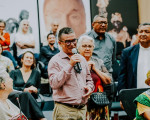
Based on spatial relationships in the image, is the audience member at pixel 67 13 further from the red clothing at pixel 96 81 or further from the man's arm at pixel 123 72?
the red clothing at pixel 96 81

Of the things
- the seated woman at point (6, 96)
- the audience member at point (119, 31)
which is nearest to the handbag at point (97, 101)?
the seated woman at point (6, 96)

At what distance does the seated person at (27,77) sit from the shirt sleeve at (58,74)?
174cm

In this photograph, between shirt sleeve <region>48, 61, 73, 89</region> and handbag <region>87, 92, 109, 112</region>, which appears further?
handbag <region>87, 92, 109, 112</region>

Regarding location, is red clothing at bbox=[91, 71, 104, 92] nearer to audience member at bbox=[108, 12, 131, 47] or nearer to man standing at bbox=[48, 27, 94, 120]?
man standing at bbox=[48, 27, 94, 120]

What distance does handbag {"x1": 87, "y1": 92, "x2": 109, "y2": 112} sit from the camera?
3277mm

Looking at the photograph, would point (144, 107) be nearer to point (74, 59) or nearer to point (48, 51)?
point (74, 59)

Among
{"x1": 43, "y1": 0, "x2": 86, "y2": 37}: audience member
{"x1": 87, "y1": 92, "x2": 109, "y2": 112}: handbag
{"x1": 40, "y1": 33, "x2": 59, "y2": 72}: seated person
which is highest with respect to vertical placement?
{"x1": 43, "y1": 0, "x2": 86, "y2": 37}: audience member

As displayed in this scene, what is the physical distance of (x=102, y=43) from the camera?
4.32 metres

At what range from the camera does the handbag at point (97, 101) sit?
3277 mm

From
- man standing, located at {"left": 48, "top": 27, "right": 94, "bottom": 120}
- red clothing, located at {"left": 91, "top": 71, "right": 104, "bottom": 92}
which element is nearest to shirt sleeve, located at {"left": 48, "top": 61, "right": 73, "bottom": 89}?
man standing, located at {"left": 48, "top": 27, "right": 94, "bottom": 120}

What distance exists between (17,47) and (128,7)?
3.13 meters

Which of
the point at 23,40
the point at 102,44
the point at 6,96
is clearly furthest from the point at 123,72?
the point at 23,40

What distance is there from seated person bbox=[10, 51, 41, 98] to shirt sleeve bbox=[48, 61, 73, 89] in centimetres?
174

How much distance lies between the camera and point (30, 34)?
693 centimetres
